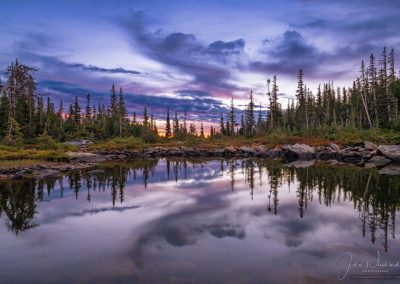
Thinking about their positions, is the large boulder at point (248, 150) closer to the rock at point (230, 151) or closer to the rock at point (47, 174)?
the rock at point (230, 151)

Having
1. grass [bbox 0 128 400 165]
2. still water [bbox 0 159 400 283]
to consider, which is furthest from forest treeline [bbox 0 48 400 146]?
still water [bbox 0 159 400 283]

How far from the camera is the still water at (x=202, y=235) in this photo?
678cm

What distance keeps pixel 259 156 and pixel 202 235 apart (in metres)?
39.5

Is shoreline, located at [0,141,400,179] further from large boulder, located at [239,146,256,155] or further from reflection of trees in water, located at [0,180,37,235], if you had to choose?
reflection of trees in water, located at [0,180,37,235]

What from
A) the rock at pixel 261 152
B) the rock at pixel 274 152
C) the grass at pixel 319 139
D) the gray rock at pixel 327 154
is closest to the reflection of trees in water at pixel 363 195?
the gray rock at pixel 327 154

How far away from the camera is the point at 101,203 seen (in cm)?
1455

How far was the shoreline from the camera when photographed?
82.2ft

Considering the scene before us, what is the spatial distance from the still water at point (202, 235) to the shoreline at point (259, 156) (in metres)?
8.25

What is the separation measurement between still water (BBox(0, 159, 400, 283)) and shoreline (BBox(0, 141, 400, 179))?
8.25 m

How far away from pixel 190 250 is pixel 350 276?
12.5 feet

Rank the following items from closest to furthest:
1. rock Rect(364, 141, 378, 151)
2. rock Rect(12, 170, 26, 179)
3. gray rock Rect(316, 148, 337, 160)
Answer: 1. rock Rect(12, 170, 26, 179)
2. rock Rect(364, 141, 378, 151)
3. gray rock Rect(316, 148, 337, 160)

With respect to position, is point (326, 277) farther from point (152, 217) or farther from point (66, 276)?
point (152, 217)

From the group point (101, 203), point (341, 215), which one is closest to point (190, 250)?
point (341, 215)

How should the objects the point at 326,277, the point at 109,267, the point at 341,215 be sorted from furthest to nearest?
the point at 341,215 < the point at 109,267 < the point at 326,277
